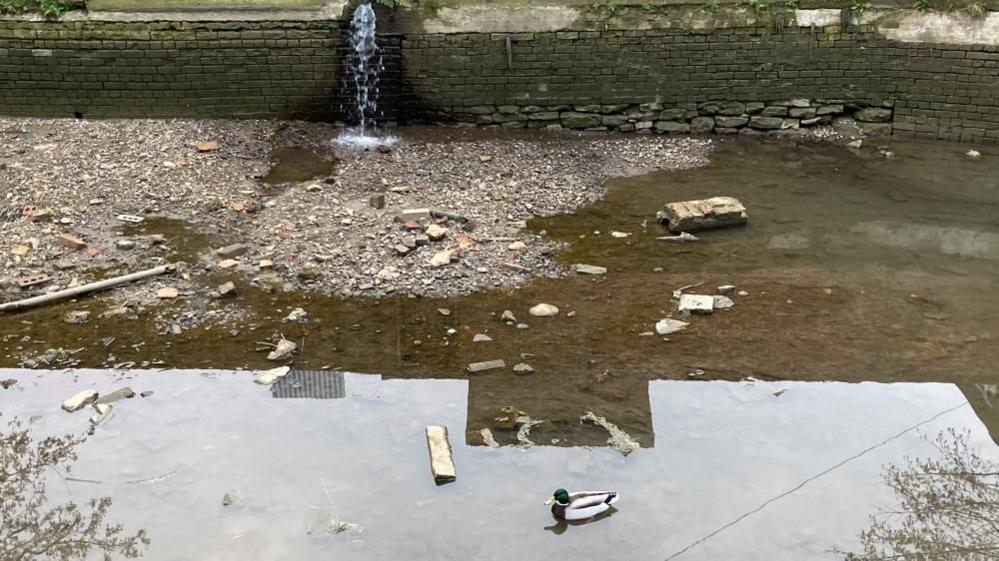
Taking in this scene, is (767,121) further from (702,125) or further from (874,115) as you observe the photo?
(874,115)

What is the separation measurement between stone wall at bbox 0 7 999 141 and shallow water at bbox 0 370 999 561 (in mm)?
5901

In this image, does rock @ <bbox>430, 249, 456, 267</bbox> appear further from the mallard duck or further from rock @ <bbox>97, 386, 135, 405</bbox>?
the mallard duck

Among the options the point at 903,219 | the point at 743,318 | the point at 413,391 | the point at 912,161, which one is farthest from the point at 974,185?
the point at 413,391

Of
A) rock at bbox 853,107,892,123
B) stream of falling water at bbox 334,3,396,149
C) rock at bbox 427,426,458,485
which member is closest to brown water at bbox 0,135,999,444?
rock at bbox 427,426,458,485

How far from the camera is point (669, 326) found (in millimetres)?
6602

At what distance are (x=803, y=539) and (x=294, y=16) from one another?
8.95m

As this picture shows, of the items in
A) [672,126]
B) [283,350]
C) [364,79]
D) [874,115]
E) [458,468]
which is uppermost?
[364,79]

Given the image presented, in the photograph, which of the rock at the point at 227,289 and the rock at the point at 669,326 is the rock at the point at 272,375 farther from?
the rock at the point at 669,326

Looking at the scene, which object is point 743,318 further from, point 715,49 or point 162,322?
point 715,49

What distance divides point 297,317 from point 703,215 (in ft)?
13.5

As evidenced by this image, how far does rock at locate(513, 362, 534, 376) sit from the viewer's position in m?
6.03

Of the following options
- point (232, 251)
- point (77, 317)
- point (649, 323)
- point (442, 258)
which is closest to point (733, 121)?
point (649, 323)

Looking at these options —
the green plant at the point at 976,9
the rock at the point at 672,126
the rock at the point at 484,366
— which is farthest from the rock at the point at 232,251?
the green plant at the point at 976,9

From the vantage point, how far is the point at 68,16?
10625 mm
